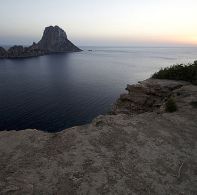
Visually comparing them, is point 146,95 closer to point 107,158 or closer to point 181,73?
point 181,73

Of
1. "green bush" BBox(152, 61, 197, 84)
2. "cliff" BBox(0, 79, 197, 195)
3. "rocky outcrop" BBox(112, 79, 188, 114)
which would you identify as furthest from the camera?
"green bush" BBox(152, 61, 197, 84)

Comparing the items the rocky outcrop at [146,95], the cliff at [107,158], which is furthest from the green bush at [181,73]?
the cliff at [107,158]

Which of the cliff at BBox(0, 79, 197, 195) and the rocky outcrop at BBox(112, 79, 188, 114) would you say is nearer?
the cliff at BBox(0, 79, 197, 195)

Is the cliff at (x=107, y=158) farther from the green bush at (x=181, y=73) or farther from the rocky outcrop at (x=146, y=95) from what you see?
the green bush at (x=181, y=73)

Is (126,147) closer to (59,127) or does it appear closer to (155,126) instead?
(155,126)

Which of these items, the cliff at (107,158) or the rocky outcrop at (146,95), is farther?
the rocky outcrop at (146,95)

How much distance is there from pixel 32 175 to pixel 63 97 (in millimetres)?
67299

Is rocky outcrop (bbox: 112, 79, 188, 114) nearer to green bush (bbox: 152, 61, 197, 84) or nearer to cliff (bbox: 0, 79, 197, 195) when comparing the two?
green bush (bbox: 152, 61, 197, 84)

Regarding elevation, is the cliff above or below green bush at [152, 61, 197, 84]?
below

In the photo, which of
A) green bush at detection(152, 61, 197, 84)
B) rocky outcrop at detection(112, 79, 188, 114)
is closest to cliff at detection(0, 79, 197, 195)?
rocky outcrop at detection(112, 79, 188, 114)

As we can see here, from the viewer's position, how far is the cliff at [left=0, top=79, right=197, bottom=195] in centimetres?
982

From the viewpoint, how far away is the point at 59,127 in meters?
52.4

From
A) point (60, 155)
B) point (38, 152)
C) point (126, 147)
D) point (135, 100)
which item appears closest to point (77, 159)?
point (60, 155)

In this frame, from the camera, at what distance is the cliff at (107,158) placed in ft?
32.2
